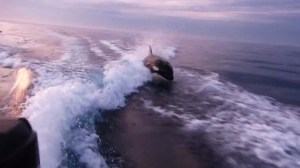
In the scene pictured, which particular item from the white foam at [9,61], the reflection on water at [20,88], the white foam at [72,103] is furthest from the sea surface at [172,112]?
the white foam at [9,61]

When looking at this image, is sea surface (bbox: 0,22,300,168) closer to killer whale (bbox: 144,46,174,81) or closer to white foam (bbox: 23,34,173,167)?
white foam (bbox: 23,34,173,167)

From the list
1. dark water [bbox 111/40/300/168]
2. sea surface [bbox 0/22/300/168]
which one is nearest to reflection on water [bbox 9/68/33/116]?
sea surface [bbox 0/22/300/168]

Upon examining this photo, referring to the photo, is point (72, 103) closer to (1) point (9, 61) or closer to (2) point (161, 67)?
(2) point (161, 67)

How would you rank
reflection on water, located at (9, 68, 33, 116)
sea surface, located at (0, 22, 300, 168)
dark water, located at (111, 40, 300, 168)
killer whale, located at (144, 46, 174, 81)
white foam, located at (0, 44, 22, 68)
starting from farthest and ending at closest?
white foam, located at (0, 44, 22, 68) < killer whale, located at (144, 46, 174, 81) < reflection on water, located at (9, 68, 33, 116) < dark water, located at (111, 40, 300, 168) < sea surface, located at (0, 22, 300, 168)

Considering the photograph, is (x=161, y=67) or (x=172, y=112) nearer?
(x=172, y=112)

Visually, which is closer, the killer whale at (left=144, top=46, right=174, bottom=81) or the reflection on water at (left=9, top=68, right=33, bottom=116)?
the reflection on water at (left=9, top=68, right=33, bottom=116)

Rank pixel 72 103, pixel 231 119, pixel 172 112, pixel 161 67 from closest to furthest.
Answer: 1. pixel 72 103
2. pixel 231 119
3. pixel 172 112
4. pixel 161 67

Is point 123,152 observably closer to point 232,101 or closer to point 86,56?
point 232,101

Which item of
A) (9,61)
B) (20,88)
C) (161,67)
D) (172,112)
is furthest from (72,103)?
(9,61)

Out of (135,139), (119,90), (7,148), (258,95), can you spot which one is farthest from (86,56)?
(7,148)

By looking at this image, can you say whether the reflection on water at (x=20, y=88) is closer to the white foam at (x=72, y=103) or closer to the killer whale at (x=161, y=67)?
the white foam at (x=72, y=103)

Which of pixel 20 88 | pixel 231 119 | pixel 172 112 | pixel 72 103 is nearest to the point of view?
pixel 72 103
